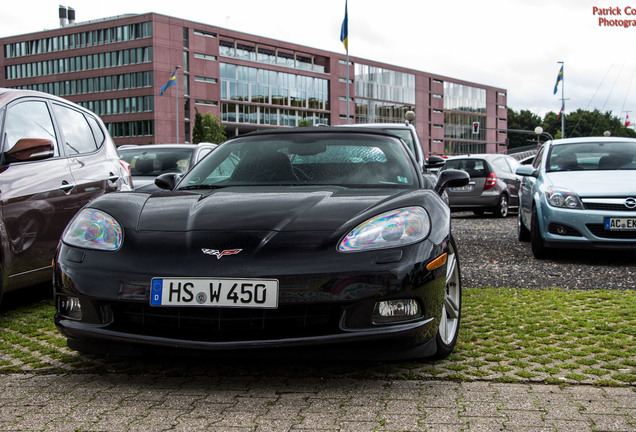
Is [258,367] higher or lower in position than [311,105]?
lower

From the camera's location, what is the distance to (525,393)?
317 centimetres

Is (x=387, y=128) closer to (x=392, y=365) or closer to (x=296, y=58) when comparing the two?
(x=392, y=365)

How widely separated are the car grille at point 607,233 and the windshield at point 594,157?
4.04ft

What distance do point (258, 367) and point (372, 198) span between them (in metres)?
1.06

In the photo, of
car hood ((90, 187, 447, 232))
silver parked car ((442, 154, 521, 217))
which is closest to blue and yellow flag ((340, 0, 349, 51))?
silver parked car ((442, 154, 521, 217))

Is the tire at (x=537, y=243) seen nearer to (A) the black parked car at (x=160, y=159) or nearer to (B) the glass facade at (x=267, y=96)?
(A) the black parked car at (x=160, y=159)

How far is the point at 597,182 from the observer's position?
7906 millimetres

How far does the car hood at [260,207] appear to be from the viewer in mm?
3395

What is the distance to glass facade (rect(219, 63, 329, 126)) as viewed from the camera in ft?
263

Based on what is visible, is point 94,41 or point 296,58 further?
point 296,58

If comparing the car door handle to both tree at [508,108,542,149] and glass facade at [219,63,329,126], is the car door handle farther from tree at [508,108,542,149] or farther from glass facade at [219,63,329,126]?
tree at [508,108,542,149]

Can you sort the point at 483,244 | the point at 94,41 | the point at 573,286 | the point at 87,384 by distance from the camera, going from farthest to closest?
the point at 94,41
the point at 483,244
the point at 573,286
the point at 87,384

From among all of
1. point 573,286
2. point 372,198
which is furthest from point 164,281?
point 573,286

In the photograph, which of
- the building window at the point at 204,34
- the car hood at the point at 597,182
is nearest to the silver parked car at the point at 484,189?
the car hood at the point at 597,182
